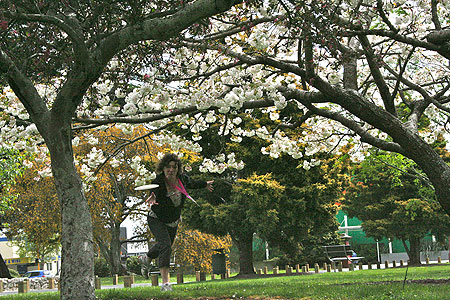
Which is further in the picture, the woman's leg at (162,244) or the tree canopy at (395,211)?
the tree canopy at (395,211)

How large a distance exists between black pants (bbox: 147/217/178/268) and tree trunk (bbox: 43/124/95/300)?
1327mm

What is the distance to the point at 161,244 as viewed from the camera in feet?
23.9

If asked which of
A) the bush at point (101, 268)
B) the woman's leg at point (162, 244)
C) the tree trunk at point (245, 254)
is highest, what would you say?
the woman's leg at point (162, 244)

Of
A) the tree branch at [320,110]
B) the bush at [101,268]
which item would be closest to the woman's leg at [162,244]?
the tree branch at [320,110]

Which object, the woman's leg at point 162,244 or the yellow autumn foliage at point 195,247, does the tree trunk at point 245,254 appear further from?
the woman's leg at point 162,244

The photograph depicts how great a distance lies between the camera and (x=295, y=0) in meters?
5.76

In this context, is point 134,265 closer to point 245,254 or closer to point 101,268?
point 101,268

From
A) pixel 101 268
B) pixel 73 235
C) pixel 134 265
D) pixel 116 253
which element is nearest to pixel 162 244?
pixel 73 235

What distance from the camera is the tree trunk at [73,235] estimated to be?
594cm

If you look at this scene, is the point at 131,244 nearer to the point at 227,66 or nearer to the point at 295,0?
the point at 227,66

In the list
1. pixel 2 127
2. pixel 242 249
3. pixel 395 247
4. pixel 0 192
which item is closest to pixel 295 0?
pixel 2 127

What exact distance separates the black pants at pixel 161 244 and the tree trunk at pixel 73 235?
1327 mm

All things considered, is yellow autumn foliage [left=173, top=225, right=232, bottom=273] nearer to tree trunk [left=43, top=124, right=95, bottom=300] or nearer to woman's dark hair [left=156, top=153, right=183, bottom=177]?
woman's dark hair [left=156, top=153, right=183, bottom=177]

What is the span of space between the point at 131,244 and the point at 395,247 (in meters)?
22.6
